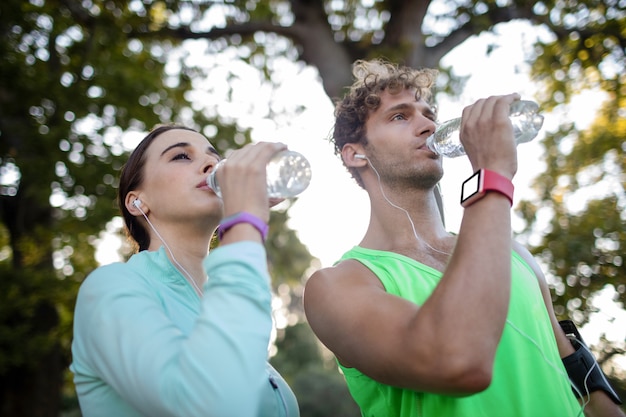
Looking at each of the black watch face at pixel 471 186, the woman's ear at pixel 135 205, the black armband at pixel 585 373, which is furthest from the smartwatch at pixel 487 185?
the woman's ear at pixel 135 205

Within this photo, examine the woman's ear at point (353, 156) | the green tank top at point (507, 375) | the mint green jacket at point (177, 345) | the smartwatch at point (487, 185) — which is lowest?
the mint green jacket at point (177, 345)

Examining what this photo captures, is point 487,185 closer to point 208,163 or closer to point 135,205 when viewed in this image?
point 208,163

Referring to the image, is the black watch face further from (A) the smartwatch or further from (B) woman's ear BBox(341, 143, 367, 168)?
(B) woman's ear BBox(341, 143, 367, 168)

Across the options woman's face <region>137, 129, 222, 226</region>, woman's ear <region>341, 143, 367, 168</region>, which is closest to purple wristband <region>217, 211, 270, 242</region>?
woman's face <region>137, 129, 222, 226</region>

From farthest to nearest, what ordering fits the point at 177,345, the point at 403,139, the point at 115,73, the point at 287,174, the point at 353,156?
the point at 115,73, the point at 353,156, the point at 403,139, the point at 287,174, the point at 177,345

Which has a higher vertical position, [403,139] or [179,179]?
[403,139]

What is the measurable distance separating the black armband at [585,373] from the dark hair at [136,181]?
74.6 inches

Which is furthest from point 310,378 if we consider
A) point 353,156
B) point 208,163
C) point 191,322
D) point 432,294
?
point 432,294

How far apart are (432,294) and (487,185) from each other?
39 centimetres

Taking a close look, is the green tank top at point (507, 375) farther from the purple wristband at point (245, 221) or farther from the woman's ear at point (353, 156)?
the purple wristband at point (245, 221)

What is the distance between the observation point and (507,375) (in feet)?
6.98

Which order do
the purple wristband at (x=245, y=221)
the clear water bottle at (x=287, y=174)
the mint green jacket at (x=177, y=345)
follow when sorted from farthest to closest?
the clear water bottle at (x=287, y=174) < the purple wristband at (x=245, y=221) < the mint green jacket at (x=177, y=345)

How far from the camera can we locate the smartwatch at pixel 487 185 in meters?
1.88

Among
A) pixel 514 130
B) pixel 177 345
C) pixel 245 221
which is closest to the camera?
pixel 177 345
